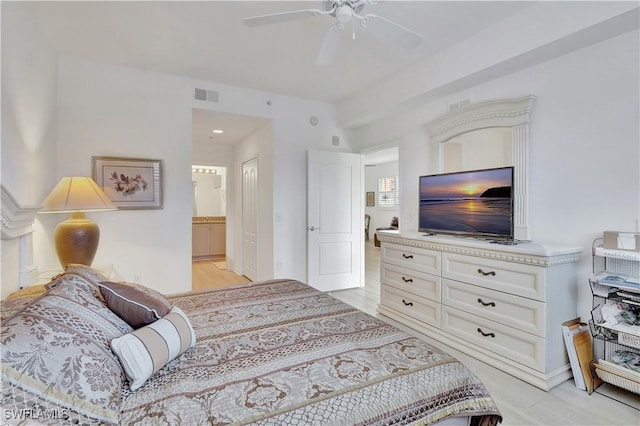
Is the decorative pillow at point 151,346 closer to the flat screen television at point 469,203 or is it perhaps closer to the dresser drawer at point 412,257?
the dresser drawer at point 412,257

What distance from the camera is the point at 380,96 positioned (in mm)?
3920

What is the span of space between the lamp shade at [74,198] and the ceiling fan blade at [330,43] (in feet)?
7.03

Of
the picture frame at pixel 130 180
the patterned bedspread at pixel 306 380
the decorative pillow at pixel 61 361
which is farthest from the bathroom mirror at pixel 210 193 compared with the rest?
the decorative pillow at pixel 61 361

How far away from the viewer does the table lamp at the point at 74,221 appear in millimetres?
2512

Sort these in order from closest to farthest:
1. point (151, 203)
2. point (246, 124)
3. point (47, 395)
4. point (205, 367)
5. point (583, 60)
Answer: point (47, 395) → point (205, 367) → point (583, 60) → point (151, 203) → point (246, 124)

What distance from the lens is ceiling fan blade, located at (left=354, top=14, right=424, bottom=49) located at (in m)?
1.92

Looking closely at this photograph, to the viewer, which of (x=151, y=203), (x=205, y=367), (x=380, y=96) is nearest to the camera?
A: (x=205, y=367)

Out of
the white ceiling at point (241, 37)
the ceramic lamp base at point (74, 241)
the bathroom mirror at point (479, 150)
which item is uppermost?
the white ceiling at point (241, 37)

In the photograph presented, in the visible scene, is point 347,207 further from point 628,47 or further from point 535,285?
point 628,47

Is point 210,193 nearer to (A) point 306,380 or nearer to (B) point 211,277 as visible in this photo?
(B) point 211,277

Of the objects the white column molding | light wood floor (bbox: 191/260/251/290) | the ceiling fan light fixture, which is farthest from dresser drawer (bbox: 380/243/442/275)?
the white column molding

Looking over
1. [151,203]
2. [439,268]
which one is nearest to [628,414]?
[439,268]

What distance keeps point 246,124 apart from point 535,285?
3.95 meters

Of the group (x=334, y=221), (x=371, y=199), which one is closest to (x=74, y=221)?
(x=334, y=221)
